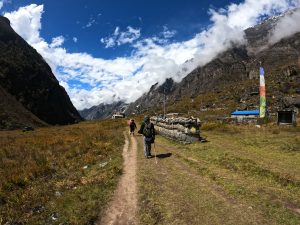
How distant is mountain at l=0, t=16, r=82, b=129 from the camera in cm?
12812

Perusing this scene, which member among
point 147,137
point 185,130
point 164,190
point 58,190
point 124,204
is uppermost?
point 185,130

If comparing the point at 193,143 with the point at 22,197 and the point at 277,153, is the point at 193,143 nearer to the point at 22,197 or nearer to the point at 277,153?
the point at 277,153

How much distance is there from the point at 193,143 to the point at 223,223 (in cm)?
1530

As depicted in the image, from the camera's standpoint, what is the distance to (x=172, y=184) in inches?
500

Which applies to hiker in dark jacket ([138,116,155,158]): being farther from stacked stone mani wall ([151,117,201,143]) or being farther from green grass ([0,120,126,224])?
stacked stone mani wall ([151,117,201,143])

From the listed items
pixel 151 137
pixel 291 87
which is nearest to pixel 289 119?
pixel 151 137

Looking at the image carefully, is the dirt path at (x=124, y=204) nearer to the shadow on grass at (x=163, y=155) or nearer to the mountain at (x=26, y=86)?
the shadow on grass at (x=163, y=155)

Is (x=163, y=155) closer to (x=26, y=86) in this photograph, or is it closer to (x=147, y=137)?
(x=147, y=137)

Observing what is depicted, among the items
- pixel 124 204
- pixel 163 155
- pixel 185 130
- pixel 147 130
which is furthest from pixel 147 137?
pixel 124 204

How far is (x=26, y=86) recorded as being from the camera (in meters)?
145

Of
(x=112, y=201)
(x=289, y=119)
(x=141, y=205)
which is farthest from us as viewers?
(x=289, y=119)

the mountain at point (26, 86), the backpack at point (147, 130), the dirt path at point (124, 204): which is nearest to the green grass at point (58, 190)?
the dirt path at point (124, 204)

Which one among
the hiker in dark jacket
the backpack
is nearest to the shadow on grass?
the hiker in dark jacket

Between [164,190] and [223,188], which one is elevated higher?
[223,188]
